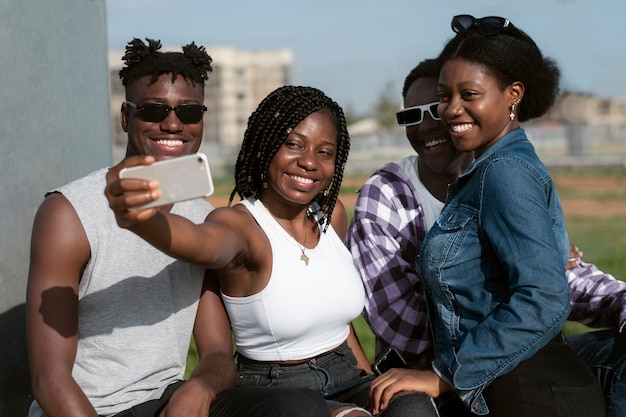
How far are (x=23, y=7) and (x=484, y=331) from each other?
2.14 m

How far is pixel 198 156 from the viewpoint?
218 centimetres

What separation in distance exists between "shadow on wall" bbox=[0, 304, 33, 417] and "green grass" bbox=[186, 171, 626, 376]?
226 centimetres

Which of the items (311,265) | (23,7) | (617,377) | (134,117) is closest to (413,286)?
(311,265)

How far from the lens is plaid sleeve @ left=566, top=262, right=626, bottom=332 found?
11.4ft

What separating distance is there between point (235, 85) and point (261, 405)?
220 ft

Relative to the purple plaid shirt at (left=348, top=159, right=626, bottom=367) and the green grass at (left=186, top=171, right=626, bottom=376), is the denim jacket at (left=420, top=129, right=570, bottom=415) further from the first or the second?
the green grass at (left=186, top=171, right=626, bottom=376)

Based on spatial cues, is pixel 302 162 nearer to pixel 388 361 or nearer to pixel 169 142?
pixel 169 142

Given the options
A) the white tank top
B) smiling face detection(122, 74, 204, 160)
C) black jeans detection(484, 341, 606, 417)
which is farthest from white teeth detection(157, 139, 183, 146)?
black jeans detection(484, 341, 606, 417)

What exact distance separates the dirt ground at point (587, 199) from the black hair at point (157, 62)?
17663 millimetres

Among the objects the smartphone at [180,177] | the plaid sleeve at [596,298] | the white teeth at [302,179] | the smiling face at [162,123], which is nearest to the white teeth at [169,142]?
the smiling face at [162,123]

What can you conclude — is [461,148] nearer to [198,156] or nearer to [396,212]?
[396,212]

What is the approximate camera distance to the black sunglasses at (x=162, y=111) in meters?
3.25

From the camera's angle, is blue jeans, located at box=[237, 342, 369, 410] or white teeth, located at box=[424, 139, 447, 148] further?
white teeth, located at box=[424, 139, 447, 148]

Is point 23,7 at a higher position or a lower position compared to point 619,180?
higher
